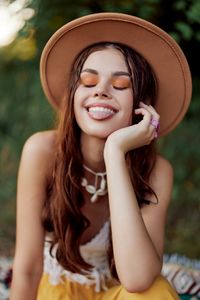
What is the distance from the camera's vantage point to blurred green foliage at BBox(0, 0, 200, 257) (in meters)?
3.51

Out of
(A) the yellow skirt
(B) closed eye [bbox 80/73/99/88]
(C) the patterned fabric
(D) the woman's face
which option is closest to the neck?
(D) the woman's face

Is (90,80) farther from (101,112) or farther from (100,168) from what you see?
(100,168)

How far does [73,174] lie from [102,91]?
15.4 inches

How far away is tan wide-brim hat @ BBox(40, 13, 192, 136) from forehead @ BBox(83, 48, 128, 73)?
54 mm

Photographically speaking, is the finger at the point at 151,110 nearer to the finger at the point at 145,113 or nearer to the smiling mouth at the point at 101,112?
the finger at the point at 145,113

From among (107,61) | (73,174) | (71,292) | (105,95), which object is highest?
(107,61)

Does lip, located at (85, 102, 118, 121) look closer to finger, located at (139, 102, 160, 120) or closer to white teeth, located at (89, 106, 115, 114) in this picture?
white teeth, located at (89, 106, 115, 114)

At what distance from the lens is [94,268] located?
8.36 feet

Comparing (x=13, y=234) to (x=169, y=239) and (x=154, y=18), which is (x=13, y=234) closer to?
(x=169, y=239)

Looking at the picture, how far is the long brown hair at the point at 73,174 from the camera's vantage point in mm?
2314

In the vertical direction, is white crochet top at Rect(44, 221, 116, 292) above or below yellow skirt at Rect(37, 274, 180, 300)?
above

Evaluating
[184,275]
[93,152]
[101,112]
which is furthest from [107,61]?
[184,275]

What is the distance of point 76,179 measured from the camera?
7.97ft

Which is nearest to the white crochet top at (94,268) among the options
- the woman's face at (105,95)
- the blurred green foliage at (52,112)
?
the woman's face at (105,95)
